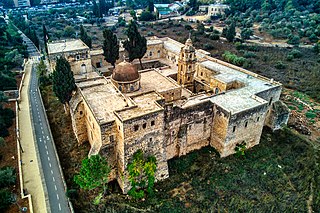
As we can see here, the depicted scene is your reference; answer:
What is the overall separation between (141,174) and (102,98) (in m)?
10.9

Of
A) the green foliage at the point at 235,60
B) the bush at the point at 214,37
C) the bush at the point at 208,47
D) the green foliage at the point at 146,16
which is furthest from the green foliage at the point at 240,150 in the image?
the green foliage at the point at 146,16

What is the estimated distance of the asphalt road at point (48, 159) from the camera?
29.6 metres

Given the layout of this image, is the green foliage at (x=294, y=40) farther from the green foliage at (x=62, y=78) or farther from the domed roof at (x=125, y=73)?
the green foliage at (x=62, y=78)

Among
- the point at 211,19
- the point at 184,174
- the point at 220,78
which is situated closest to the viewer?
the point at 184,174

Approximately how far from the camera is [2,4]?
161250 mm

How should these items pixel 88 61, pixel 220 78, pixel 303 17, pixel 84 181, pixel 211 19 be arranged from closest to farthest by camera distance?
pixel 84 181, pixel 220 78, pixel 88 61, pixel 303 17, pixel 211 19

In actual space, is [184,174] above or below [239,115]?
below

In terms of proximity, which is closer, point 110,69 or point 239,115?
point 239,115

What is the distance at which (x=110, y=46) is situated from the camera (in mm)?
48812

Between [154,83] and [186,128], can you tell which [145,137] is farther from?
[154,83]

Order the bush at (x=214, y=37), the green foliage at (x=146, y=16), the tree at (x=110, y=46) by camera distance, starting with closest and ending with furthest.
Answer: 1. the tree at (x=110, y=46)
2. the bush at (x=214, y=37)
3. the green foliage at (x=146, y=16)

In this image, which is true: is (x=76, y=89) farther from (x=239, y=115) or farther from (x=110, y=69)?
(x=239, y=115)

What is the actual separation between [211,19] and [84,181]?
103m

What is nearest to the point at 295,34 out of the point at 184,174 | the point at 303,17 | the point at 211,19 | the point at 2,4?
the point at 303,17
